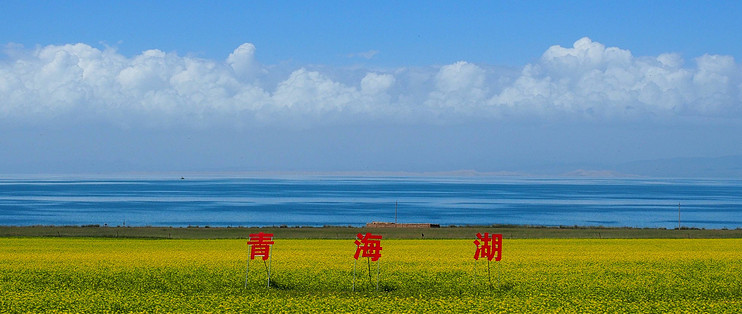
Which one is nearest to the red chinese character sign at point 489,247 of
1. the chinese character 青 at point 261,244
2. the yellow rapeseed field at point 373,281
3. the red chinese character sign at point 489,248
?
the red chinese character sign at point 489,248

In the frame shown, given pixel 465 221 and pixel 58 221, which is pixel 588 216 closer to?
pixel 465 221

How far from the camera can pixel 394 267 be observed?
31.0 metres

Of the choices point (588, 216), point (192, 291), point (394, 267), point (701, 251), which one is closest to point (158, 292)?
point (192, 291)

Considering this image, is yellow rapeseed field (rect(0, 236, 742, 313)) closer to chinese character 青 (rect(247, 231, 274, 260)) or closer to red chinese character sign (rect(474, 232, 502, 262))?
red chinese character sign (rect(474, 232, 502, 262))

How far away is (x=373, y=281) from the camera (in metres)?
27.0

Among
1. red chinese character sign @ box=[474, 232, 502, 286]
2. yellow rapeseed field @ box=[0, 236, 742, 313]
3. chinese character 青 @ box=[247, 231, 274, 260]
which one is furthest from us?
red chinese character sign @ box=[474, 232, 502, 286]

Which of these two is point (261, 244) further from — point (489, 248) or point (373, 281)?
point (489, 248)

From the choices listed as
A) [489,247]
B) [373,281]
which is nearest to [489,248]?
[489,247]

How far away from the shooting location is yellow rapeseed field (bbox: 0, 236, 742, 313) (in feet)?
72.4

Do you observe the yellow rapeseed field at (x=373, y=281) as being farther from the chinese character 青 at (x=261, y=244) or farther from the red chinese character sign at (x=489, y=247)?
the chinese character 青 at (x=261, y=244)

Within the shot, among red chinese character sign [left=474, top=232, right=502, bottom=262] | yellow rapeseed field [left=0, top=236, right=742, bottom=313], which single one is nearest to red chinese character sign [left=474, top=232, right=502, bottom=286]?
red chinese character sign [left=474, top=232, right=502, bottom=262]

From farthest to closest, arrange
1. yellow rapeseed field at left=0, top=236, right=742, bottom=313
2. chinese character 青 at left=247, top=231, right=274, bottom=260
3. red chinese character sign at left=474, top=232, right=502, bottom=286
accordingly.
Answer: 1. red chinese character sign at left=474, top=232, right=502, bottom=286
2. chinese character 青 at left=247, top=231, right=274, bottom=260
3. yellow rapeseed field at left=0, top=236, right=742, bottom=313

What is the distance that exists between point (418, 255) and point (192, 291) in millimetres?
13781

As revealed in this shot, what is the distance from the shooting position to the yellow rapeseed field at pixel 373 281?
72.4 feet
